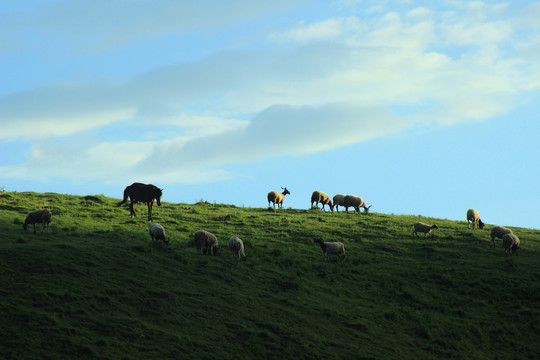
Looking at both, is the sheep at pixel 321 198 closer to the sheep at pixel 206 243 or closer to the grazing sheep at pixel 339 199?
the grazing sheep at pixel 339 199

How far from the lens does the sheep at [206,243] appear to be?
28.5m

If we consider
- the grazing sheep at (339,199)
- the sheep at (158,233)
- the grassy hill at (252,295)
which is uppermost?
the grazing sheep at (339,199)

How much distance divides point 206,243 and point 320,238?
7.09m

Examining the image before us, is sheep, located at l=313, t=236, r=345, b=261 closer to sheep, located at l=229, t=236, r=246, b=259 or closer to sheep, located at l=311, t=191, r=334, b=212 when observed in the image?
sheep, located at l=229, t=236, r=246, b=259

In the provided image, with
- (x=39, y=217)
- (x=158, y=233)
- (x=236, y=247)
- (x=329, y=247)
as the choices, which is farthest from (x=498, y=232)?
(x=39, y=217)

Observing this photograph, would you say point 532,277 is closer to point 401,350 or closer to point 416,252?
point 416,252

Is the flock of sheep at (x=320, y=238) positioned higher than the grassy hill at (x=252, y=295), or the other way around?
the flock of sheep at (x=320, y=238)

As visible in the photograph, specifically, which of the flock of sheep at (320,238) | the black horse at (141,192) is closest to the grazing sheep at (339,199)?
the flock of sheep at (320,238)

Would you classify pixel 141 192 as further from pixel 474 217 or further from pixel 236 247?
pixel 474 217

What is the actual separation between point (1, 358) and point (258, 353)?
864 centimetres

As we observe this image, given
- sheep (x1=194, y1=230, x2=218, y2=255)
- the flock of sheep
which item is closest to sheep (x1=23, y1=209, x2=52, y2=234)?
the flock of sheep

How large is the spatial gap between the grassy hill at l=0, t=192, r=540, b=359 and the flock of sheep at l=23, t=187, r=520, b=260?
705 millimetres

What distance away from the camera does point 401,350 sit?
A: 885 inches

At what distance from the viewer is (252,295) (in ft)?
81.0
